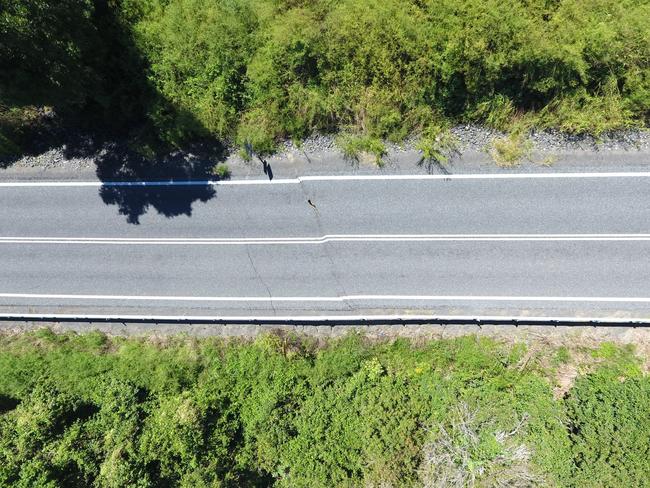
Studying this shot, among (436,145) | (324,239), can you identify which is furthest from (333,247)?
(436,145)

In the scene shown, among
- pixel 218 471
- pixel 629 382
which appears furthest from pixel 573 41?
pixel 218 471

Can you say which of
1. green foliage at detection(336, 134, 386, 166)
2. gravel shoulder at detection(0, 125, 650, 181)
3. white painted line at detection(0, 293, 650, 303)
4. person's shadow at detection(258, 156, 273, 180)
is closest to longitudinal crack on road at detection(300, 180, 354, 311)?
white painted line at detection(0, 293, 650, 303)

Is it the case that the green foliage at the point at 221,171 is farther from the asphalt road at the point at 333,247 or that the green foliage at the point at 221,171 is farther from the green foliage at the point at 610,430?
the green foliage at the point at 610,430

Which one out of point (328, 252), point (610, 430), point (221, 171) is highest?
point (221, 171)

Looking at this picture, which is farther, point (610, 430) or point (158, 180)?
point (158, 180)

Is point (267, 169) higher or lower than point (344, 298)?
higher

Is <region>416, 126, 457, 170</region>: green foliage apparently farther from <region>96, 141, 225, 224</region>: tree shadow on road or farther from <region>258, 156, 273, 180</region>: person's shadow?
<region>96, 141, 225, 224</region>: tree shadow on road

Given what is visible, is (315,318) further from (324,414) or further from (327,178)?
(327,178)
